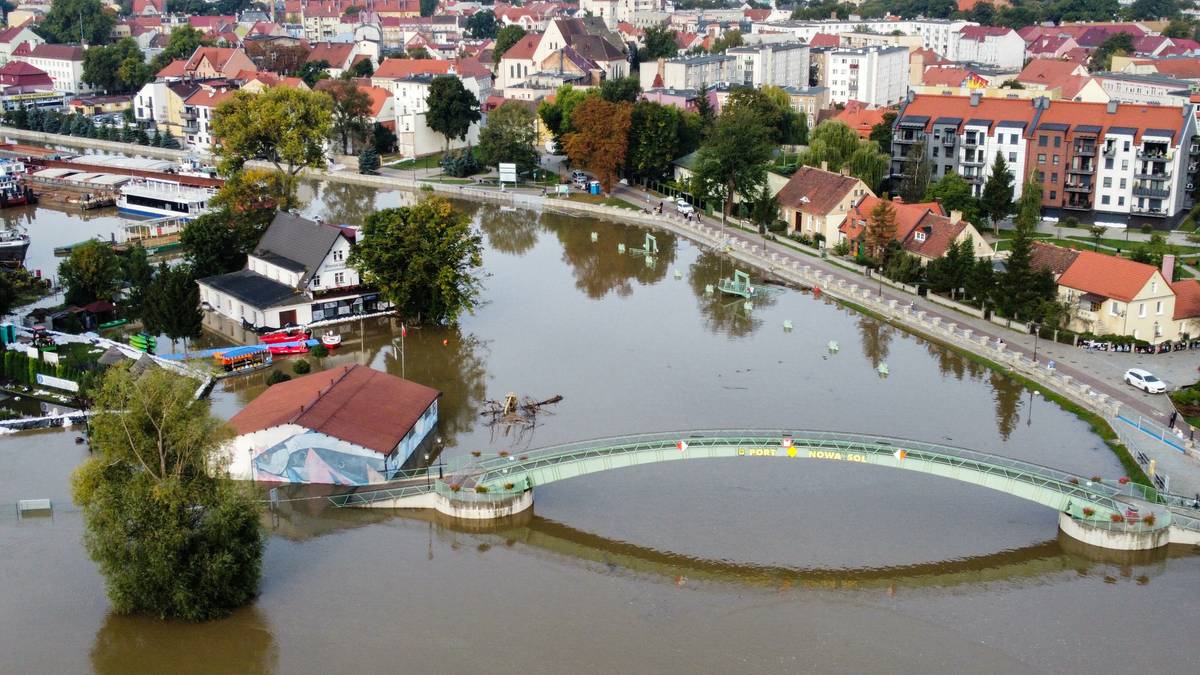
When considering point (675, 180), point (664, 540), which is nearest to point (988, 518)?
point (664, 540)

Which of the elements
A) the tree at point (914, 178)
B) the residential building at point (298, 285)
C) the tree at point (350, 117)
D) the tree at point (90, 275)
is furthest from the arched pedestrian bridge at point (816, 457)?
the tree at point (350, 117)

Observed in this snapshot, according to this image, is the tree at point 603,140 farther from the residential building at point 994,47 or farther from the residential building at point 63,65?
the residential building at point 994,47

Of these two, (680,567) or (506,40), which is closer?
(680,567)

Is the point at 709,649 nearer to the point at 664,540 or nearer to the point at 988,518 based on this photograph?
the point at 664,540

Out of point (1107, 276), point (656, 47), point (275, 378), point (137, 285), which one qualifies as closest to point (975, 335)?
point (1107, 276)

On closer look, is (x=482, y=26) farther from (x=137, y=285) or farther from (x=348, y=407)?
(x=348, y=407)
